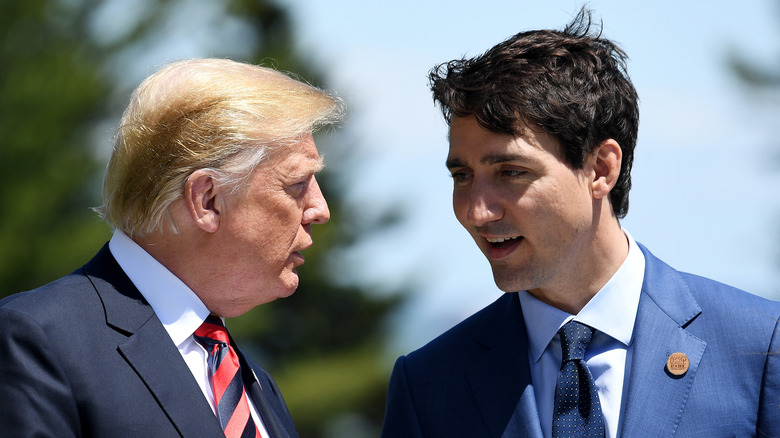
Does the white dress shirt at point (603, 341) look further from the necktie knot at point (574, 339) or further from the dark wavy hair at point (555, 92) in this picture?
the dark wavy hair at point (555, 92)

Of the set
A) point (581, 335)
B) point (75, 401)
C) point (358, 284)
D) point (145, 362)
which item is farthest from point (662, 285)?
point (358, 284)

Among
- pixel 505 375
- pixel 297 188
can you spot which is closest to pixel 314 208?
pixel 297 188

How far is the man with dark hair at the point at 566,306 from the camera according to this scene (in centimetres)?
320

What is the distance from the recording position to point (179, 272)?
3014mm

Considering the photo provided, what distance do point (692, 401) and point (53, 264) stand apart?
48.2 ft

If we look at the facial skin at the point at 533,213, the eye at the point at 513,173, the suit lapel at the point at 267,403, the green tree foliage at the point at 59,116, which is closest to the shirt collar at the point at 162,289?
the suit lapel at the point at 267,403

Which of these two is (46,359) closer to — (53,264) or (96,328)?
(96,328)

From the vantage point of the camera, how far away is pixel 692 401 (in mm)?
3188

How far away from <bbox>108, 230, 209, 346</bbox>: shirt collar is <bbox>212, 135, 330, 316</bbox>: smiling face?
141 millimetres

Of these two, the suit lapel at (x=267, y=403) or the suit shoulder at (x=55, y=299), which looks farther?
the suit lapel at (x=267, y=403)

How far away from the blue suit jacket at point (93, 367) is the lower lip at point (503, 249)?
122cm

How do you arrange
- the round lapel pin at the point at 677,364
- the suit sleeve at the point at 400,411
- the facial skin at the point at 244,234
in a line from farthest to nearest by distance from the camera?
A: the suit sleeve at the point at 400,411 < the round lapel pin at the point at 677,364 < the facial skin at the point at 244,234

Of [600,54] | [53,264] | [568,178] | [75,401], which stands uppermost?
[600,54]

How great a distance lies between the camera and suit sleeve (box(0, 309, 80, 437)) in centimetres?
247
